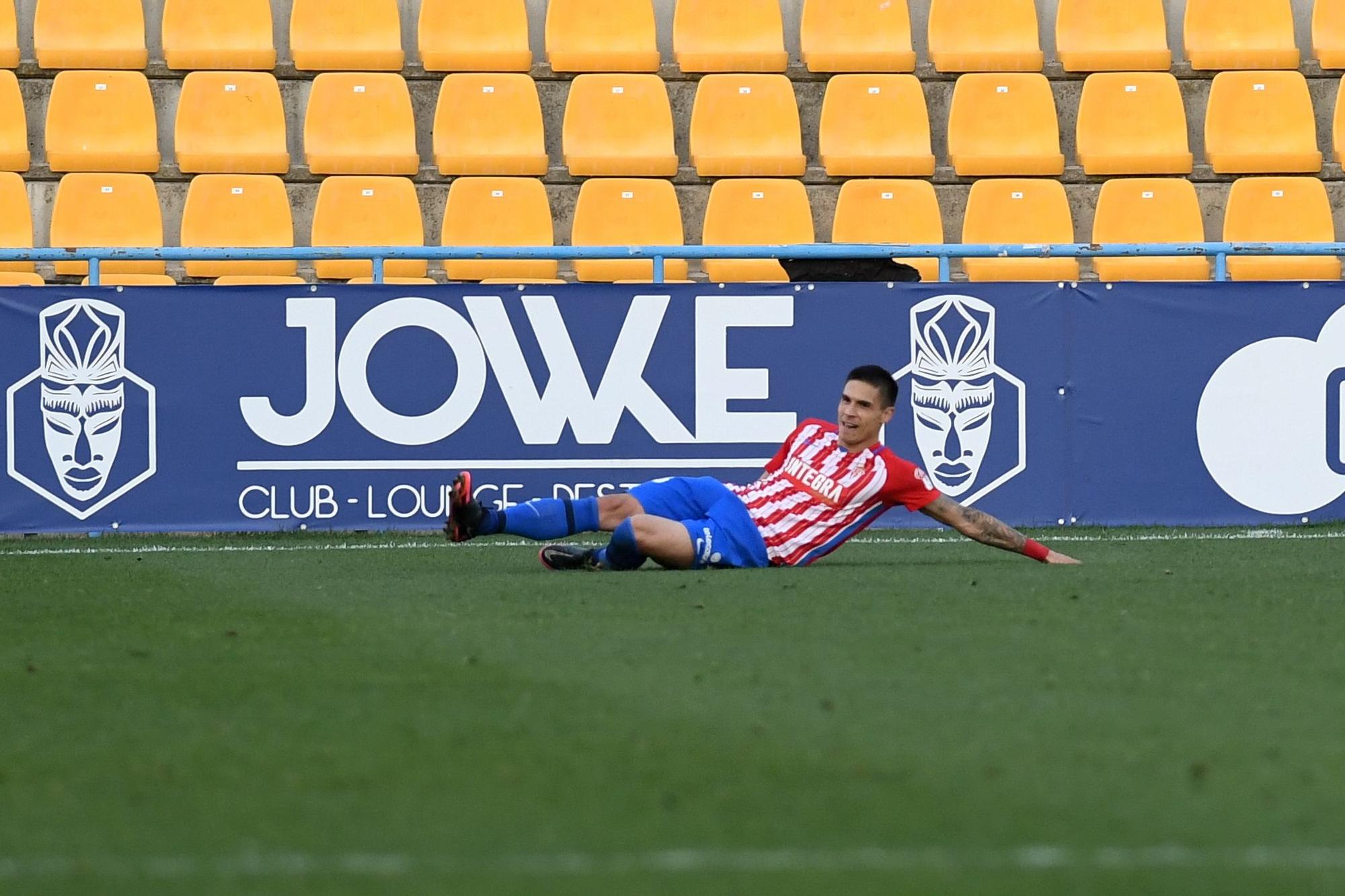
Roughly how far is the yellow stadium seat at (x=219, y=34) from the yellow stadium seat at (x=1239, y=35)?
6.85 metres

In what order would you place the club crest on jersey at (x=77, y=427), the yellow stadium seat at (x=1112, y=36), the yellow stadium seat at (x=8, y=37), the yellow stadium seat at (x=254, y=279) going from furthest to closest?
the yellow stadium seat at (x=1112, y=36), the yellow stadium seat at (x=8, y=37), the yellow stadium seat at (x=254, y=279), the club crest on jersey at (x=77, y=427)

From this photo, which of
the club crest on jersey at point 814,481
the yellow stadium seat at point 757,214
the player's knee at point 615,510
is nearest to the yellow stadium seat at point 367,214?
the yellow stadium seat at point 757,214

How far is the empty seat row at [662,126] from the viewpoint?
13.4 metres

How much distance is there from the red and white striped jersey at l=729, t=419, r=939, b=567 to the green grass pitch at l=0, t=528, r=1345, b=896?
27.6 inches

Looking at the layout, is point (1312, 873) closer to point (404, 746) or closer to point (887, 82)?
point (404, 746)

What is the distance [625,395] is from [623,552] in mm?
2385

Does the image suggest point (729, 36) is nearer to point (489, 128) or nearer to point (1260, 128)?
point (489, 128)

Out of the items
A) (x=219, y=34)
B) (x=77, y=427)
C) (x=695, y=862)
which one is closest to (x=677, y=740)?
(x=695, y=862)

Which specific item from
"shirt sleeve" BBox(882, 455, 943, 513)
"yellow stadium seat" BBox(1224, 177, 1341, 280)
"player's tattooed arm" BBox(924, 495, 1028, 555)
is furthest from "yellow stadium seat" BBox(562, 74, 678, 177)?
"player's tattooed arm" BBox(924, 495, 1028, 555)

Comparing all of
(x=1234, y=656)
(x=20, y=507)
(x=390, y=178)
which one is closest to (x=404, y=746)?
(x=1234, y=656)

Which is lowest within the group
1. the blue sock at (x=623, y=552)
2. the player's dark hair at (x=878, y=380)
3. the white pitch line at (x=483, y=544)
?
the white pitch line at (x=483, y=544)

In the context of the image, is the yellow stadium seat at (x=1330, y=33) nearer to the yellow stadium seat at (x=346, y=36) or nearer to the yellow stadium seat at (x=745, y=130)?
the yellow stadium seat at (x=745, y=130)

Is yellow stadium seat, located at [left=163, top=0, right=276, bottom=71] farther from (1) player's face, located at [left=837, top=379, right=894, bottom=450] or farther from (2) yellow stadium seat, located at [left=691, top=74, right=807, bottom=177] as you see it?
(1) player's face, located at [left=837, top=379, right=894, bottom=450]

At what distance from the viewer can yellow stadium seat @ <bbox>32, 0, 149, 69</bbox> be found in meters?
13.8
